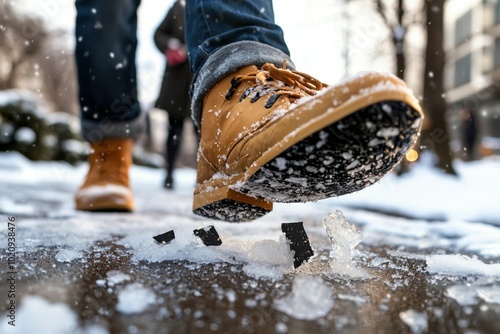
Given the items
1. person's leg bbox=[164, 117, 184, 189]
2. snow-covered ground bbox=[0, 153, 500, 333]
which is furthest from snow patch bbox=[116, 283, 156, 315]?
person's leg bbox=[164, 117, 184, 189]

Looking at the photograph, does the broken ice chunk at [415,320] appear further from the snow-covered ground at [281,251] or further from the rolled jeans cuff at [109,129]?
the rolled jeans cuff at [109,129]

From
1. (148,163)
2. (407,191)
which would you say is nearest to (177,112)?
(407,191)

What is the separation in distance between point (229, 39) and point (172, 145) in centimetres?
404

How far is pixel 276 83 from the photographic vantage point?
1.19 m

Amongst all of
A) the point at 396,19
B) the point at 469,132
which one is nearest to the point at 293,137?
the point at 396,19

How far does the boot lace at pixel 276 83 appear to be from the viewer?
1.15 meters

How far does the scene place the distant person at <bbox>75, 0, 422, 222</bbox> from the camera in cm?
88

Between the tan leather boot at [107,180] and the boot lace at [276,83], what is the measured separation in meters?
0.86

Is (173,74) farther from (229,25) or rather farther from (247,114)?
(247,114)

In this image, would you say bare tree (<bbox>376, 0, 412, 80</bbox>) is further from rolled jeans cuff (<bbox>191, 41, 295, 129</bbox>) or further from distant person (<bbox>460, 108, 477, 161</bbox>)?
rolled jeans cuff (<bbox>191, 41, 295, 129</bbox>)

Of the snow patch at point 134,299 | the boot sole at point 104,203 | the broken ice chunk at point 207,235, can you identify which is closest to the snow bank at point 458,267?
the broken ice chunk at point 207,235

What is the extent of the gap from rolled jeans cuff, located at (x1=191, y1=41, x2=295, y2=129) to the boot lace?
45 millimetres

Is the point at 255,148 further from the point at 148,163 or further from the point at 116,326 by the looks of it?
the point at 148,163

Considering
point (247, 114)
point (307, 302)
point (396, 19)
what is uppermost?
point (396, 19)
